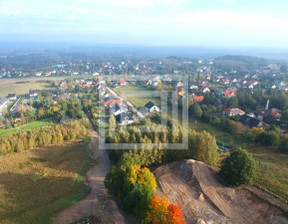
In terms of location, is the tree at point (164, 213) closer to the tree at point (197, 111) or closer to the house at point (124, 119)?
the house at point (124, 119)

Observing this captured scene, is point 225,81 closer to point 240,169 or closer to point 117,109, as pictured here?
point 117,109

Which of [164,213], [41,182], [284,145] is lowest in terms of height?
[41,182]

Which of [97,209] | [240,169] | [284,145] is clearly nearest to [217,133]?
[284,145]

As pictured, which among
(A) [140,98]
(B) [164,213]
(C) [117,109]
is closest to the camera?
(B) [164,213]

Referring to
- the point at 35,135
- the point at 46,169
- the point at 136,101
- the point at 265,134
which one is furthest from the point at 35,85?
the point at 265,134

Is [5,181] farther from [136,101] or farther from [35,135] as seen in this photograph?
[136,101]

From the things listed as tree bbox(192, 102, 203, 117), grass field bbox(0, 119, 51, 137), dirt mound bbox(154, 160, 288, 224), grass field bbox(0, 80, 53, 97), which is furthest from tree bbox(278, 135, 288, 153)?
grass field bbox(0, 80, 53, 97)
